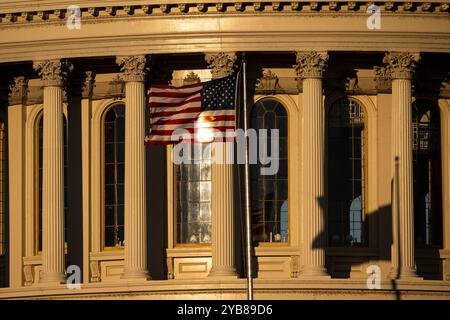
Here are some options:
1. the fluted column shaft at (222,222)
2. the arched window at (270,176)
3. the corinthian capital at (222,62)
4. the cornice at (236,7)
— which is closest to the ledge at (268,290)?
the fluted column shaft at (222,222)

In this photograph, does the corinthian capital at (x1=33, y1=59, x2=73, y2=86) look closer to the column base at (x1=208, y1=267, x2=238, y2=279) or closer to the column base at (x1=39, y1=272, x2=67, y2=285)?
the column base at (x1=39, y1=272, x2=67, y2=285)

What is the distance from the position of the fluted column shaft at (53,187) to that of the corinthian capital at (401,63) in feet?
40.5

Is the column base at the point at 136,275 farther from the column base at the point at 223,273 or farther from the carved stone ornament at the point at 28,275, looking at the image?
the carved stone ornament at the point at 28,275

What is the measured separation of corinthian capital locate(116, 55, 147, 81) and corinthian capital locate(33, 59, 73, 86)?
2.26 meters

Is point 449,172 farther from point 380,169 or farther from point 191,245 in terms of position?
point 191,245

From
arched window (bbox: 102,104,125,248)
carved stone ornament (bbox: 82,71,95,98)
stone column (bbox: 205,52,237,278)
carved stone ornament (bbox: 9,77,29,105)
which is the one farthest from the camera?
carved stone ornament (bbox: 9,77,29,105)

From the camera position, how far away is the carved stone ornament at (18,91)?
111 meters

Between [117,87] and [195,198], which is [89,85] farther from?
[195,198]

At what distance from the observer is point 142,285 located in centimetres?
10594

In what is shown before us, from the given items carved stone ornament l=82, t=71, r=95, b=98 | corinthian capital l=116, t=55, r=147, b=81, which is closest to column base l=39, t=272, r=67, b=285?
carved stone ornament l=82, t=71, r=95, b=98

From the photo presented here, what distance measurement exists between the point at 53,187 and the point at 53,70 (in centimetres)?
437

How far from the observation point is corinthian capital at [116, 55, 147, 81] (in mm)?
107438

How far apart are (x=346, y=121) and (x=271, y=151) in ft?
10.1

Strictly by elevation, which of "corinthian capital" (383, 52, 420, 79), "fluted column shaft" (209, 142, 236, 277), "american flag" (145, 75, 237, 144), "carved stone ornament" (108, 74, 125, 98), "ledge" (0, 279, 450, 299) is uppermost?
"corinthian capital" (383, 52, 420, 79)
